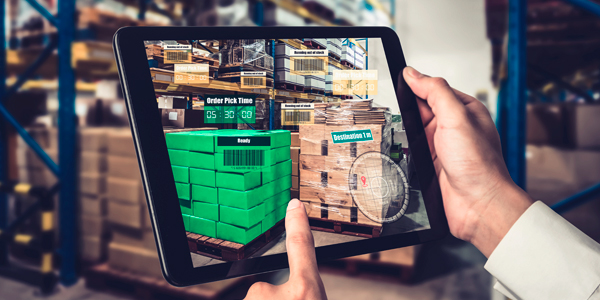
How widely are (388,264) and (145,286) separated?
2153 millimetres

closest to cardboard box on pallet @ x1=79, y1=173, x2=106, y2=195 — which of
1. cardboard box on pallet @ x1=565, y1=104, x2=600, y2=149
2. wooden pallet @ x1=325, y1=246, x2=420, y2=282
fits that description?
wooden pallet @ x1=325, y1=246, x2=420, y2=282

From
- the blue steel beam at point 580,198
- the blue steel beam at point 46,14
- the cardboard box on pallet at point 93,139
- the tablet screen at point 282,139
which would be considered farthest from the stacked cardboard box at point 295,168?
the blue steel beam at point 46,14

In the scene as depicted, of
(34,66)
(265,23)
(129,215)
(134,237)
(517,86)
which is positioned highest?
(265,23)

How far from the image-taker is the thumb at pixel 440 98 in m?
0.86

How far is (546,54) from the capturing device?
2818mm

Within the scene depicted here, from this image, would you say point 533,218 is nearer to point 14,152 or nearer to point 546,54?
point 546,54

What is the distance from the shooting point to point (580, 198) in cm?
230

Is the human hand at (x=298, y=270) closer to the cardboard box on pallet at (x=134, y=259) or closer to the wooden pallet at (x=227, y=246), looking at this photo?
the wooden pallet at (x=227, y=246)

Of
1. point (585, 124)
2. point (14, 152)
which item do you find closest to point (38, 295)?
point (14, 152)

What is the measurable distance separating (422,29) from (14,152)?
5007 mm

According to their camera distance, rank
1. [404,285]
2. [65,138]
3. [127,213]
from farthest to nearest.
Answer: [65,138], [404,285], [127,213]

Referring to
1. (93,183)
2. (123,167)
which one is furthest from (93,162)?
(123,167)

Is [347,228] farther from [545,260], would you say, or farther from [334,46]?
[545,260]

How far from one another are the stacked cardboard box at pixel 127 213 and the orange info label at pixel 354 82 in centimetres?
235
